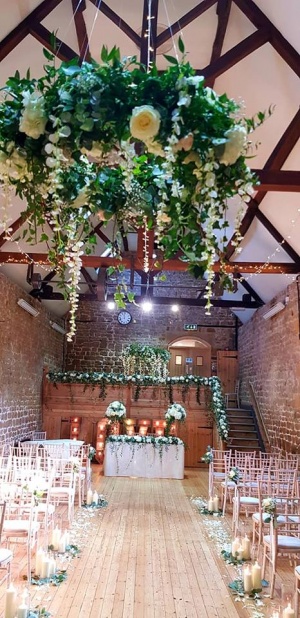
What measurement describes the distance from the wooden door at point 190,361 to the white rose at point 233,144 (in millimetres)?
13862

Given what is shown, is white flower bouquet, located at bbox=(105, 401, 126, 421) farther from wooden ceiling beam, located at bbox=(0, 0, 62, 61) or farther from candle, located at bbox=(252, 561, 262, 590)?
wooden ceiling beam, located at bbox=(0, 0, 62, 61)

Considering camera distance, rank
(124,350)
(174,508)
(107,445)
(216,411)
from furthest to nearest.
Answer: (124,350)
(216,411)
(107,445)
(174,508)

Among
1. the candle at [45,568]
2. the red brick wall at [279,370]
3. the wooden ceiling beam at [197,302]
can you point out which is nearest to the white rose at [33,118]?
the candle at [45,568]

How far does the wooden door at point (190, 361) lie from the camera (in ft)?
49.9

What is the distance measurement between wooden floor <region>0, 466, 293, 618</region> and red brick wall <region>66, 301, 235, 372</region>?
25.1 ft

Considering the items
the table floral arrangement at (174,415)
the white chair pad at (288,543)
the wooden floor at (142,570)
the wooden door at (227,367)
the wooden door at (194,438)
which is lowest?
the wooden floor at (142,570)

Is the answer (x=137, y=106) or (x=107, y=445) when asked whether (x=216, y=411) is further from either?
(x=137, y=106)

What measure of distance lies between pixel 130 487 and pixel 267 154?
6646mm

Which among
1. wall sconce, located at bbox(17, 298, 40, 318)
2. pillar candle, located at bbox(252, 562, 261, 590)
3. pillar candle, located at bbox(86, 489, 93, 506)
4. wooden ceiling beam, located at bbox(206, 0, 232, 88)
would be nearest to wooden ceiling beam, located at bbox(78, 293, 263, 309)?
wall sconce, located at bbox(17, 298, 40, 318)

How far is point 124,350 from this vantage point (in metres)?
15.0

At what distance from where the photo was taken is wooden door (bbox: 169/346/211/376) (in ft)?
49.9

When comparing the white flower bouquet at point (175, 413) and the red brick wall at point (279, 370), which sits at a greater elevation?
the red brick wall at point (279, 370)

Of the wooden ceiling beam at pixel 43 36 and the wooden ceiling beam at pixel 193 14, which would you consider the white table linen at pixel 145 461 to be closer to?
the wooden ceiling beam at pixel 43 36

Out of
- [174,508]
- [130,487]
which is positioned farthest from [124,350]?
[174,508]
